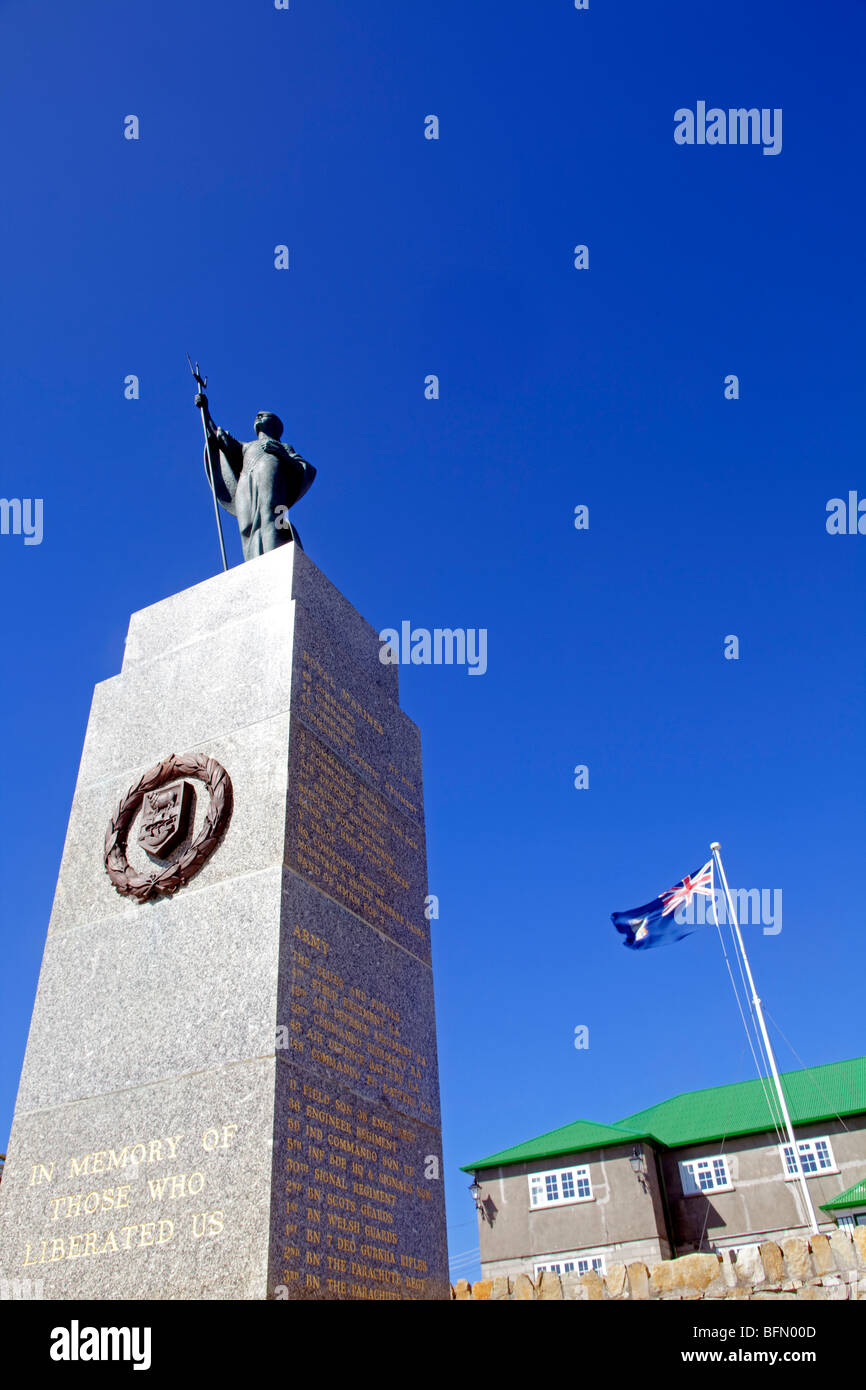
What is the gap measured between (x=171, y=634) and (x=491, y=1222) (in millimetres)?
28437

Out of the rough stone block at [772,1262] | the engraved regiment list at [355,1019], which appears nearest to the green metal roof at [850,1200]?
the rough stone block at [772,1262]

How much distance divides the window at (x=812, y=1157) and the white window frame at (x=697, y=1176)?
1894 millimetres

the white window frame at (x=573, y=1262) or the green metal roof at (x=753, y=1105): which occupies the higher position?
the green metal roof at (x=753, y=1105)

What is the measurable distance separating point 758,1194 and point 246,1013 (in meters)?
28.9

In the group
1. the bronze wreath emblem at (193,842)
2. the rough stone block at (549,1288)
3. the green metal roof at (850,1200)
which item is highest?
the bronze wreath emblem at (193,842)

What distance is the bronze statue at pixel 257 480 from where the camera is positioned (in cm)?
1089

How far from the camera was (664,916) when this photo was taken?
23.3 meters

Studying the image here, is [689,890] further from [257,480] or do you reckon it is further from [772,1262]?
[257,480]

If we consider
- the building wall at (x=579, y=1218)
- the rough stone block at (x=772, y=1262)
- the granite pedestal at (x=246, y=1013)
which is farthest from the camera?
the building wall at (x=579, y=1218)

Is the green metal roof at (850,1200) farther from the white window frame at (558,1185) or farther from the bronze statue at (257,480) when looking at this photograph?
the bronze statue at (257,480)

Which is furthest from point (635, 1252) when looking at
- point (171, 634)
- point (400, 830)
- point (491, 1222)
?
point (171, 634)

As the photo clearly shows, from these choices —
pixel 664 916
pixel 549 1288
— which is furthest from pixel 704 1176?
pixel 549 1288
